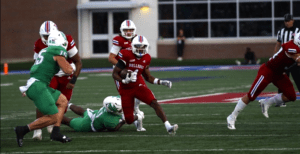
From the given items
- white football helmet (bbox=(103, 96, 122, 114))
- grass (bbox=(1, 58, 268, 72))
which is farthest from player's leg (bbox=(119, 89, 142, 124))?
grass (bbox=(1, 58, 268, 72))

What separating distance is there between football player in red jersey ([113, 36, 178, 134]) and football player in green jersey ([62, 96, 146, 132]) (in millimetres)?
254

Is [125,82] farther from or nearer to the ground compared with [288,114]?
farther from the ground

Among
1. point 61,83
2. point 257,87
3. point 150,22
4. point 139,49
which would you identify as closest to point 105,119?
point 61,83

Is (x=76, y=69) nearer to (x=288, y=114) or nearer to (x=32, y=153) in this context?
(x=32, y=153)

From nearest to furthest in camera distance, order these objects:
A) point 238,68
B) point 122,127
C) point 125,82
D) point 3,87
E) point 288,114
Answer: point 125,82 → point 122,127 → point 288,114 → point 3,87 → point 238,68

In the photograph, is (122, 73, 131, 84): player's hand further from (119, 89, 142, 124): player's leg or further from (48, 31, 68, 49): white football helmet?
(48, 31, 68, 49): white football helmet

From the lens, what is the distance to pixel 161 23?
30000mm

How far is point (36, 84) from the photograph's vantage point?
24.3 ft

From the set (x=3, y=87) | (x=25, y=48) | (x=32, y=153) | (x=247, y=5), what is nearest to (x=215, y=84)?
(x=3, y=87)

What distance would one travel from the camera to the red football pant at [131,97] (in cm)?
810

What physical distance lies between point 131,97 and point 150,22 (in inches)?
860

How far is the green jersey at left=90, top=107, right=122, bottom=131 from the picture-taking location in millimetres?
8570

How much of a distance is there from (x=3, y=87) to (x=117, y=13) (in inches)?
505

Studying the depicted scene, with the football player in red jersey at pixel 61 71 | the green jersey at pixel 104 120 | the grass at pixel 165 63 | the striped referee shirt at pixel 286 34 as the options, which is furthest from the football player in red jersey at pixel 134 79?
the grass at pixel 165 63
